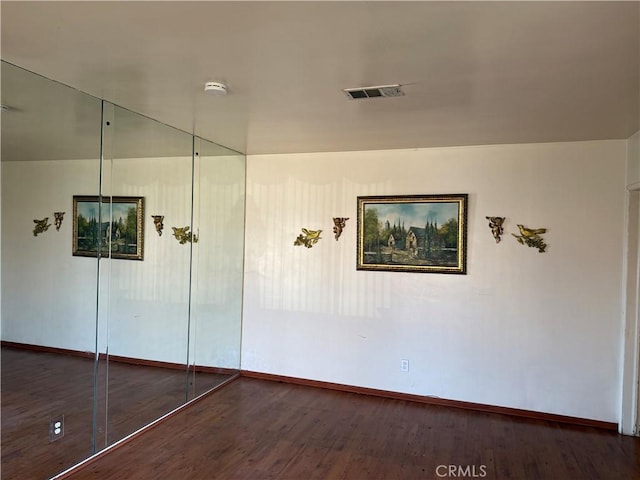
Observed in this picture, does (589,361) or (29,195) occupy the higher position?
(29,195)

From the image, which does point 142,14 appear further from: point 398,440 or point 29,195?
point 398,440

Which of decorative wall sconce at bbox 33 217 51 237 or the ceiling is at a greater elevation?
the ceiling

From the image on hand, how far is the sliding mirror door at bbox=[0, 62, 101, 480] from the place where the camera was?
2.49 m

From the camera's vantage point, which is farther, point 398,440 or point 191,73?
point 398,440

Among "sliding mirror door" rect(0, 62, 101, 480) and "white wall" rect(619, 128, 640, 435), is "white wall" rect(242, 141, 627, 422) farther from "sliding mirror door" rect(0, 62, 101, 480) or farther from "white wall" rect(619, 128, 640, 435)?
"sliding mirror door" rect(0, 62, 101, 480)

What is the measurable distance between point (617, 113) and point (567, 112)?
13.7 inches

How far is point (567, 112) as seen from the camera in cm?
304

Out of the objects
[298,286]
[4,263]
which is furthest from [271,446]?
[4,263]

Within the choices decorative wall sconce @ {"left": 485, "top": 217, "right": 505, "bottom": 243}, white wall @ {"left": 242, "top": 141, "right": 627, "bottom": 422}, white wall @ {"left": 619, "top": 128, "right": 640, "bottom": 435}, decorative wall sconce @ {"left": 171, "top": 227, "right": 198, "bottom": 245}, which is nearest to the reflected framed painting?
decorative wall sconce @ {"left": 171, "top": 227, "right": 198, "bottom": 245}

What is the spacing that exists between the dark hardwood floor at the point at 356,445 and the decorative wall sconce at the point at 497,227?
163 cm

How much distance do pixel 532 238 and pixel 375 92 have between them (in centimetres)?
223

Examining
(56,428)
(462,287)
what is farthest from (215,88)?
(462,287)

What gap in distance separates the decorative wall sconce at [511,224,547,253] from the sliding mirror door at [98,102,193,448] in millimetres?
3056

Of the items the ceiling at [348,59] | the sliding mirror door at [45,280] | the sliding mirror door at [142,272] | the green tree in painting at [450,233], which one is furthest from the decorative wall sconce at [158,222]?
the green tree in painting at [450,233]
